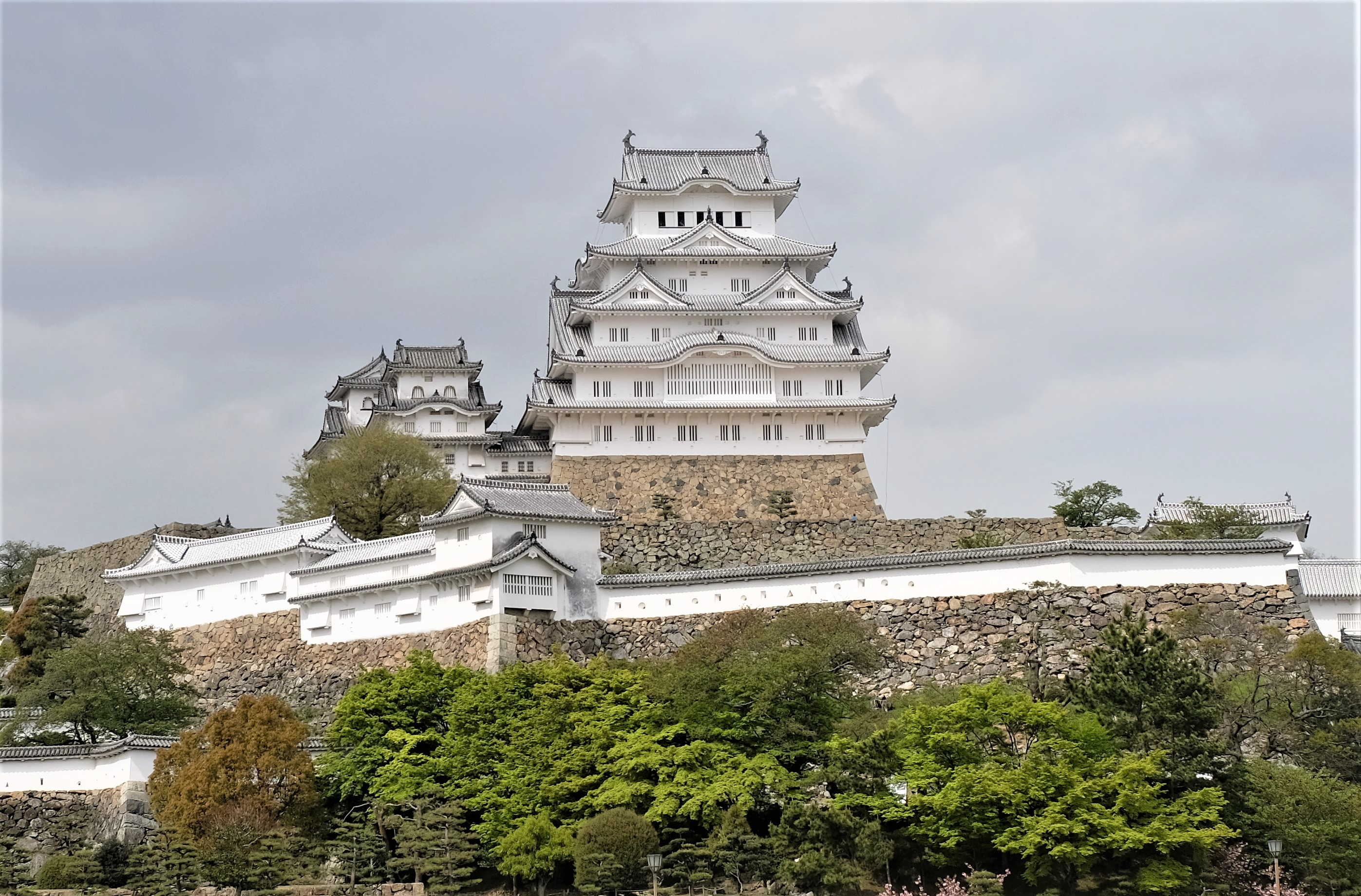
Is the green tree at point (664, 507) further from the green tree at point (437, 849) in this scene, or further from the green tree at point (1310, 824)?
the green tree at point (1310, 824)

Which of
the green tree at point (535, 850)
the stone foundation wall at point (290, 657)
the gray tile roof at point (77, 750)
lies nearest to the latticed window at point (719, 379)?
the stone foundation wall at point (290, 657)

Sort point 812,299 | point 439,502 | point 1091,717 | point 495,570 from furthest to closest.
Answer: point 812,299, point 439,502, point 495,570, point 1091,717

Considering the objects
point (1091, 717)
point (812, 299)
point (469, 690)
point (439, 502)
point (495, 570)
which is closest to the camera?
point (1091, 717)

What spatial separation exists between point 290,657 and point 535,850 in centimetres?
1146

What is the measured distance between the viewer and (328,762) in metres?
30.2

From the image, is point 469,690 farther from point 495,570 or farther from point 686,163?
point 686,163

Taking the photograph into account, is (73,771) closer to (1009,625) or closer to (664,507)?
(664,507)

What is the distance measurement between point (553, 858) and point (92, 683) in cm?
1151

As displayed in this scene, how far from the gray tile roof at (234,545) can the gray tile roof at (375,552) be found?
0.68m

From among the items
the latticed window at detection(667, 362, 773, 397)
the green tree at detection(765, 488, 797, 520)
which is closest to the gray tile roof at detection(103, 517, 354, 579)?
the latticed window at detection(667, 362, 773, 397)

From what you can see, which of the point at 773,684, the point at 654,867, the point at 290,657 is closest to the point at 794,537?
the point at 290,657

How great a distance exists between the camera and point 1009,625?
106 ft

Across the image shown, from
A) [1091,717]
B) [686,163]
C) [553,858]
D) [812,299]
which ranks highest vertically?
[686,163]

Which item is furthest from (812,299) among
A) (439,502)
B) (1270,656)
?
(1270,656)
